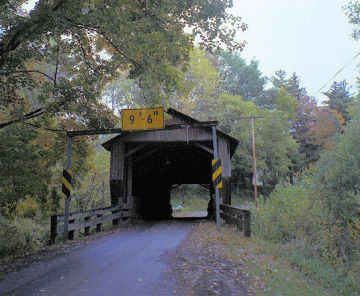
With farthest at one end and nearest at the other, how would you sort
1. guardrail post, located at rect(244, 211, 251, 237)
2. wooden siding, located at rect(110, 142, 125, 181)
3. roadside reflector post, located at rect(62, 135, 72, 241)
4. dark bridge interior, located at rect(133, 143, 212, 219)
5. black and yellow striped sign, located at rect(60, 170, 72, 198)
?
dark bridge interior, located at rect(133, 143, 212, 219)
wooden siding, located at rect(110, 142, 125, 181)
black and yellow striped sign, located at rect(60, 170, 72, 198)
roadside reflector post, located at rect(62, 135, 72, 241)
guardrail post, located at rect(244, 211, 251, 237)

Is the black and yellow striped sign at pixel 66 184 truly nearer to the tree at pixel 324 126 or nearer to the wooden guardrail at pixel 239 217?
the wooden guardrail at pixel 239 217

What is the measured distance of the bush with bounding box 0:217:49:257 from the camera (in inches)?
423

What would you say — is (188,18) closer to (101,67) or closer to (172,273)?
(101,67)

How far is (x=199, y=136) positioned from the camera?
1389cm

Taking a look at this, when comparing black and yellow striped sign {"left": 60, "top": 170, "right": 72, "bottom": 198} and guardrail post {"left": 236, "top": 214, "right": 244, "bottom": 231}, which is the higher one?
black and yellow striped sign {"left": 60, "top": 170, "right": 72, "bottom": 198}

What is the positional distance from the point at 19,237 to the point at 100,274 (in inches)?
296

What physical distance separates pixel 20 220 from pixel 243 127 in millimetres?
26098

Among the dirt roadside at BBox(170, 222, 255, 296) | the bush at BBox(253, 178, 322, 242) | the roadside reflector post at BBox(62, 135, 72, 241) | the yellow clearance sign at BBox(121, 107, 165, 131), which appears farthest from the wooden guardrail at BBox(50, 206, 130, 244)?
the bush at BBox(253, 178, 322, 242)

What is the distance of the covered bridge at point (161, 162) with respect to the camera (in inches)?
545

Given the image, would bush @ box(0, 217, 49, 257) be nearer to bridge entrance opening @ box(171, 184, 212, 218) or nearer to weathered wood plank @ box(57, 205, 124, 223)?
weathered wood plank @ box(57, 205, 124, 223)

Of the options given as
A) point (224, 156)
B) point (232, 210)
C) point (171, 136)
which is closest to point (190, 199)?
point (224, 156)

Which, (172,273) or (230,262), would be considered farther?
(230,262)

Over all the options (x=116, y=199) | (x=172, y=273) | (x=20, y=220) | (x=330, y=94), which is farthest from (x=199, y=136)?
(x=330, y=94)

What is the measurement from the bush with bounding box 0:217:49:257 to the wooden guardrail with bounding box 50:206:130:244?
1.23 metres
